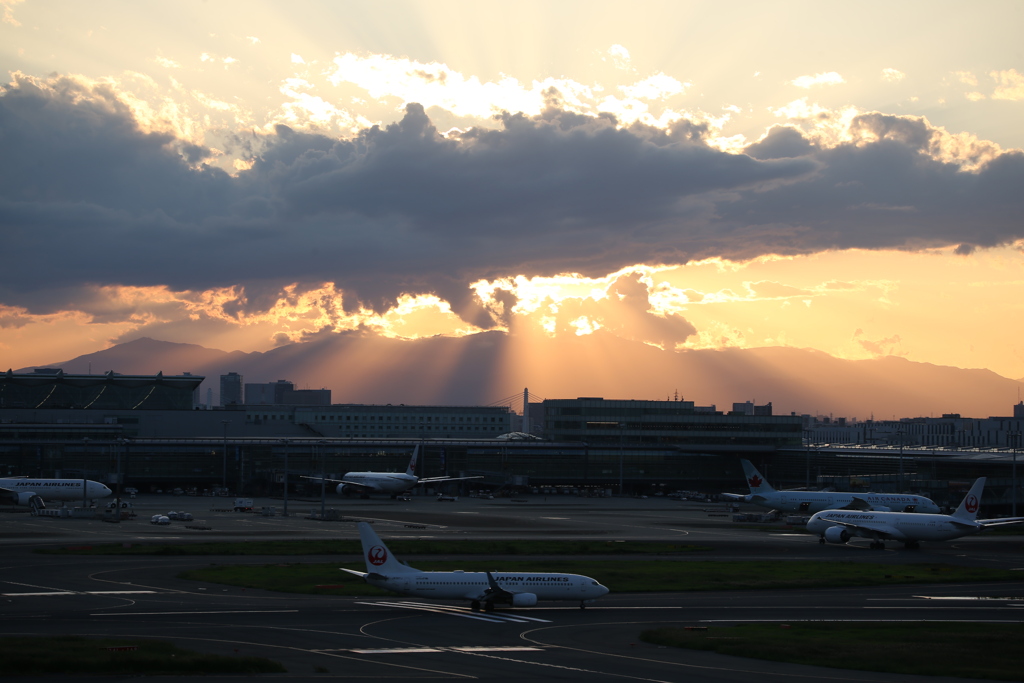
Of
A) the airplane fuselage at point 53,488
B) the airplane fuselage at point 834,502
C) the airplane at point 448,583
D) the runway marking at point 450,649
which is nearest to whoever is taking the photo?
the runway marking at point 450,649

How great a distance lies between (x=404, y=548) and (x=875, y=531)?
50138 millimetres

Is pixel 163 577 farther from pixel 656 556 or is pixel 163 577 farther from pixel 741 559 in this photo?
pixel 741 559

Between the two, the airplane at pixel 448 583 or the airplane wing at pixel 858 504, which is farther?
the airplane wing at pixel 858 504

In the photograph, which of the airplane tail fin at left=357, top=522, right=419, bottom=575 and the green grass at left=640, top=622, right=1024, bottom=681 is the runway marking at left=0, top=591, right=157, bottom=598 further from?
the green grass at left=640, top=622, right=1024, bottom=681

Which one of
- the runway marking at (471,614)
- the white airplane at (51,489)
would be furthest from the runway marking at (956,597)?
the white airplane at (51,489)

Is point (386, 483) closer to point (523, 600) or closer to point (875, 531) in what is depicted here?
point (875, 531)

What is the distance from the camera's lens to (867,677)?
139 feet

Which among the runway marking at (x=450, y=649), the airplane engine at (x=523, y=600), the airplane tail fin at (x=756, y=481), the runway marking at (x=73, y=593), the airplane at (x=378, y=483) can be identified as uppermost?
the airplane tail fin at (x=756, y=481)

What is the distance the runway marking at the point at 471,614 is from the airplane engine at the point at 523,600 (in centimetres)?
66

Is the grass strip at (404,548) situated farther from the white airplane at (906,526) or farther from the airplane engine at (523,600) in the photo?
the airplane engine at (523,600)

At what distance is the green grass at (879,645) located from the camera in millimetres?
44688

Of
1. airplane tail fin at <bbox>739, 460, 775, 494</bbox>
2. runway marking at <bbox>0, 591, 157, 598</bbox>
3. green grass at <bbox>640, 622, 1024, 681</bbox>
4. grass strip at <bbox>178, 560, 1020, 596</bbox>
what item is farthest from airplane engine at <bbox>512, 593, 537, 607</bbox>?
airplane tail fin at <bbox>739, 460, 775, 494</bbox>

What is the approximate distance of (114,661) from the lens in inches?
1607

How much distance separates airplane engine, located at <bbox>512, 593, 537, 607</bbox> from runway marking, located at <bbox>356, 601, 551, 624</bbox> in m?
0.66
